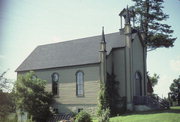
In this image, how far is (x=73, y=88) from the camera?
29.9 m

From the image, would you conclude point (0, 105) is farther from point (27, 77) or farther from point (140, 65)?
point (140, 65)

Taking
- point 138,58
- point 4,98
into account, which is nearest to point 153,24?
point 138,58

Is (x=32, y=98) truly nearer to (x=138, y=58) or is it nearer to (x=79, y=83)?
(x=79, y=83)

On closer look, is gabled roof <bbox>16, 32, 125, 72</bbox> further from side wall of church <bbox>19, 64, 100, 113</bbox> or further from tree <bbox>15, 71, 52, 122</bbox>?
tree <bbox>15, 71, 52, 122</bbox>

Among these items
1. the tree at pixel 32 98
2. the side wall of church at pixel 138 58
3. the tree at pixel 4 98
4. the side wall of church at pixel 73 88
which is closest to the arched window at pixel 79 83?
the side wall of church at pixel 73 88

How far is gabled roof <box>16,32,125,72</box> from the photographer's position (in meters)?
29.9

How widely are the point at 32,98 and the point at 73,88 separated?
4692mm

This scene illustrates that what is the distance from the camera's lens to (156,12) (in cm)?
3716

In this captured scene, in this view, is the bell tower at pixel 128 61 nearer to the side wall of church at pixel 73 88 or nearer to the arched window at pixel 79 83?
the side wall of church at pixel 73 88

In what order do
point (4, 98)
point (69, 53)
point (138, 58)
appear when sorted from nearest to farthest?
point (4, 98), point (138, 58), point (69, 53)

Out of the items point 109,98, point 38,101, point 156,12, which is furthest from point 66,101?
point 156,12

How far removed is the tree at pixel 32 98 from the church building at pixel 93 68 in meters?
2.60

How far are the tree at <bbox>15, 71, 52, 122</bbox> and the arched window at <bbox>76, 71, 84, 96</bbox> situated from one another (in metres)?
3.69

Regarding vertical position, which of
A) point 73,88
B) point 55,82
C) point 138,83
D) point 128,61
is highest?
point 128,61
